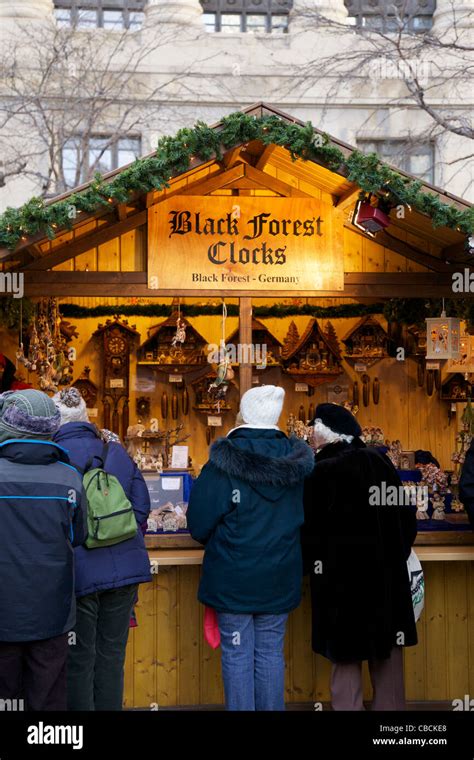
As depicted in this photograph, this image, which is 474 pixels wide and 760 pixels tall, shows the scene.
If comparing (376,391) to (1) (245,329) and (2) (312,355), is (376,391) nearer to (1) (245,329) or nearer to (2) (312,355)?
(2) (312,355)

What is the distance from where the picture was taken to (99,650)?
17.5 feet

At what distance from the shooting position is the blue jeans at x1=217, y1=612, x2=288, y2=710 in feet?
17.3

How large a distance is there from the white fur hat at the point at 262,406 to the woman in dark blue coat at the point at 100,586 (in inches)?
28.5

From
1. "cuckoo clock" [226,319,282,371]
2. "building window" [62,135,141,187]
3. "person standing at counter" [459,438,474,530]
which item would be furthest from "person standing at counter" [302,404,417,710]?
"building window" [62,135,141,187]

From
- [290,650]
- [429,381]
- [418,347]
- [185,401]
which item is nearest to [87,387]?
[185,401]

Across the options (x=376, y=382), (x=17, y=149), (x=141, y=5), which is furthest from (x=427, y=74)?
(x=376, y=382)

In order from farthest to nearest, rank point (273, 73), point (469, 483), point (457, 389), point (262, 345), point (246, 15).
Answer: point (246, 15), point (273, 73), point (457, 389), point (262, 345), point (469, 483)

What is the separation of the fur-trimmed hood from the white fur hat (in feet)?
0.41

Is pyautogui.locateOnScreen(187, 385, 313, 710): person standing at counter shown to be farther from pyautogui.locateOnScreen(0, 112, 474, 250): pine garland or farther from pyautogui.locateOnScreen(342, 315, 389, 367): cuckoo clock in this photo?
pyautogui.locateOnScreen(342, 315, 389, 367): cuckoo clock

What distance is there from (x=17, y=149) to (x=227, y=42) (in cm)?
→ 457

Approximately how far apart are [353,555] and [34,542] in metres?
1.94

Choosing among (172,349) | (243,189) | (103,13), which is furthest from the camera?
(103,13)

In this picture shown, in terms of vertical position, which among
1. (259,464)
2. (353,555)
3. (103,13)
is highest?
(103,13)

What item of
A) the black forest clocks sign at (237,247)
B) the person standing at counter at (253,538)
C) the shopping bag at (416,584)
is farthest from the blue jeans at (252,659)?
the black forest clocks sign at (237,247)
